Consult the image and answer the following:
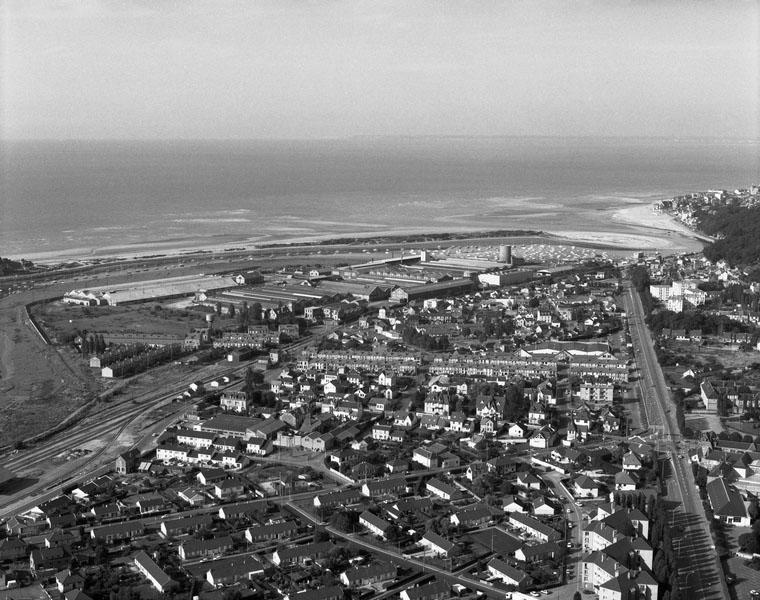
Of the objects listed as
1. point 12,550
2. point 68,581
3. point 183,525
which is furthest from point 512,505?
point 12,550

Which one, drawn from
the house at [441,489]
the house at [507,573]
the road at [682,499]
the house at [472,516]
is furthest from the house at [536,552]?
the house at [441,489]

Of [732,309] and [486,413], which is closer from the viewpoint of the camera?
[486,413]

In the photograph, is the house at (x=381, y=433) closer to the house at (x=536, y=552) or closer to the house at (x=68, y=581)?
the house at (x=536, y=552)

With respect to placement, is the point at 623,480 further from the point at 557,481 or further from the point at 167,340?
the point at 167,340

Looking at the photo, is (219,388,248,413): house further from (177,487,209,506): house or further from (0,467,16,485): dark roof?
(0,467,16,485): dark roof

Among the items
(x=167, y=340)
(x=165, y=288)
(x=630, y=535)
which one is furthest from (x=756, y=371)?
(x=165, y=288)

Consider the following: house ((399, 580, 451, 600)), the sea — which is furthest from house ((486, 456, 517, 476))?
the sea
